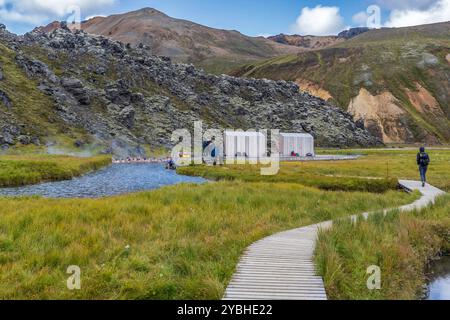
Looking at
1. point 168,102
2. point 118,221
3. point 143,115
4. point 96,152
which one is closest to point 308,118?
point 168,102

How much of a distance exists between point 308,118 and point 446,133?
72811 millimetres

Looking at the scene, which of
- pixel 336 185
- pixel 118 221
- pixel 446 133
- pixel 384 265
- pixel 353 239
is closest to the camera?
pixel 384 265

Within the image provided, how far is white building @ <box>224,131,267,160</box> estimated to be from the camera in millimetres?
82750

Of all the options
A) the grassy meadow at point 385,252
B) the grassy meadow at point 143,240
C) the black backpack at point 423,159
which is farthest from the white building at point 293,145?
the grassy meadow at point 385,252

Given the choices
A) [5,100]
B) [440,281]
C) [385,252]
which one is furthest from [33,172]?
[5,100]

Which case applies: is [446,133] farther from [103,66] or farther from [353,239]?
[353,239]

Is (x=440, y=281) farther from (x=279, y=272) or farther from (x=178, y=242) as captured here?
(x=178, y=242)

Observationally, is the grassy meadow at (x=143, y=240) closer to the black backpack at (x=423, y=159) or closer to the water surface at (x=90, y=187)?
the black backpack at (x=423, y=159)

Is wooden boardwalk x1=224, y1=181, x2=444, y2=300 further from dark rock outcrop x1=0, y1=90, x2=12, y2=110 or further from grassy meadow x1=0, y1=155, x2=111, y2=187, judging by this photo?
dark rock outcrop x1=0, y1=90, x2=12, y2=110

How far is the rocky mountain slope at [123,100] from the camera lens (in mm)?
88069

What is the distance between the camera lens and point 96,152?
83625mm

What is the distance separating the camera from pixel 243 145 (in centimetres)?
8444

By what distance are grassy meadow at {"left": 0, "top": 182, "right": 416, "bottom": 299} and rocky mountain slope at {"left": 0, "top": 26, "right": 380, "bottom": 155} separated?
6181 centimetres

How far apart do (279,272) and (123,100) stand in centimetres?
10362
